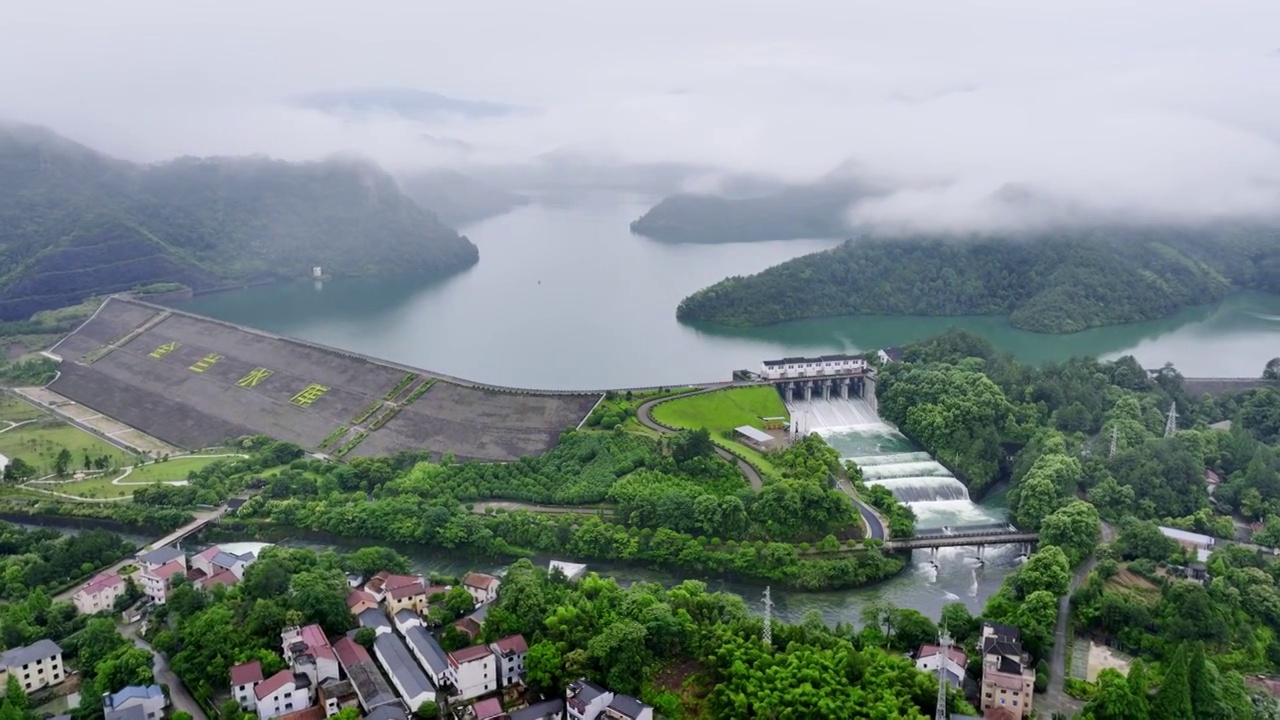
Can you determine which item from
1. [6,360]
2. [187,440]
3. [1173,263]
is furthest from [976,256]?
[6,360]

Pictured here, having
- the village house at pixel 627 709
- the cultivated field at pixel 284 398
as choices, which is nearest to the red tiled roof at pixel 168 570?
→ the cultivated field at pixel 284 398

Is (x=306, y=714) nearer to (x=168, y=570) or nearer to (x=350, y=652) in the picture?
(x=350, y=652)

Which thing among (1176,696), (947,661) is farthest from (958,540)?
(1176,696)

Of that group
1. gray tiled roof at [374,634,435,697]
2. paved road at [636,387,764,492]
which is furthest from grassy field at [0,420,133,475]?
gray tiled roof at [374,634,435,697]

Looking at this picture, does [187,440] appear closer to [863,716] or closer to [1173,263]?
[863,716]

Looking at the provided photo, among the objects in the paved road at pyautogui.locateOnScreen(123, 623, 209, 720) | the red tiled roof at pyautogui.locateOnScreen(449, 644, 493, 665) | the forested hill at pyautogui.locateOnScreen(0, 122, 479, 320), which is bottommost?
the paved road at pyautogui.locateOnScreen(123, 623, 209, 720)

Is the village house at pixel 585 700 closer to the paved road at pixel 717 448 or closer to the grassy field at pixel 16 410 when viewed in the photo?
the paved road at pixel 717 448

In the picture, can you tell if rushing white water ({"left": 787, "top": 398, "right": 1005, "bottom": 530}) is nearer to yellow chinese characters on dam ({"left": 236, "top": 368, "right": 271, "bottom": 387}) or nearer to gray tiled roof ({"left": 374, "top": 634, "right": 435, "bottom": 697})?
gray tiled roof ({"left": 374, "top": 634, "right": 435, "bottom": 697})
